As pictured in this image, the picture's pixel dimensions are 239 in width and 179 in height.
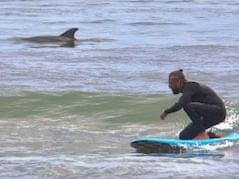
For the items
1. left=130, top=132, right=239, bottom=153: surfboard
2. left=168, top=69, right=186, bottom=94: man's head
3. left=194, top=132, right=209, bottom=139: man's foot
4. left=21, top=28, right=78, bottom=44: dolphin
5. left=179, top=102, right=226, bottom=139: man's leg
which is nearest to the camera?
left=168, top=69, right=186, bottom=94: man's head

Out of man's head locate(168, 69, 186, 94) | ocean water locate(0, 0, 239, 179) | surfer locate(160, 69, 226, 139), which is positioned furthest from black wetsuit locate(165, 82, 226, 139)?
ocean water locate(0, 0, 239, 179)

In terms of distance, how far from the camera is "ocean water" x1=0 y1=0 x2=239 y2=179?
1327 centimetres

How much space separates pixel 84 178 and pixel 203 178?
4.86 feet

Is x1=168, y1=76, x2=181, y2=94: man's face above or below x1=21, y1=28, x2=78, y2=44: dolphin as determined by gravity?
above

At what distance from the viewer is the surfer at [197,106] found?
13844mm

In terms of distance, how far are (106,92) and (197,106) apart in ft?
24.1

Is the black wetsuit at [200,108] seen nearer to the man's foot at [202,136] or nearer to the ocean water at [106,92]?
the man's foot at [202,136]

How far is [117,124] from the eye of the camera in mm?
17781

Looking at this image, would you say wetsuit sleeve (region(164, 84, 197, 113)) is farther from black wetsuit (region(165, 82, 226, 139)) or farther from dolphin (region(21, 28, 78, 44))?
dolphin (region(21, 28, 78, 44))

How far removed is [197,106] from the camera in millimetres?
13984

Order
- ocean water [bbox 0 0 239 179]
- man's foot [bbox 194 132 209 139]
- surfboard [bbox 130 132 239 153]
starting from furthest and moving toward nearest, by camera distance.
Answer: man's foot [bbox 194 132 209 139], surfboard [bbox 130 132 239 153], ocean water [bbox 0 0 239 179]

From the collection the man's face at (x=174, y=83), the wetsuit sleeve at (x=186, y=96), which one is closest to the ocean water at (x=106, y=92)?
the wetsuit sleeve at (x=186, y=96)

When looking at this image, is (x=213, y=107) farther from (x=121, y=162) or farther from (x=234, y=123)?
(x=234, y=123)

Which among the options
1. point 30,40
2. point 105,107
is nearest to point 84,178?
point 105,107
